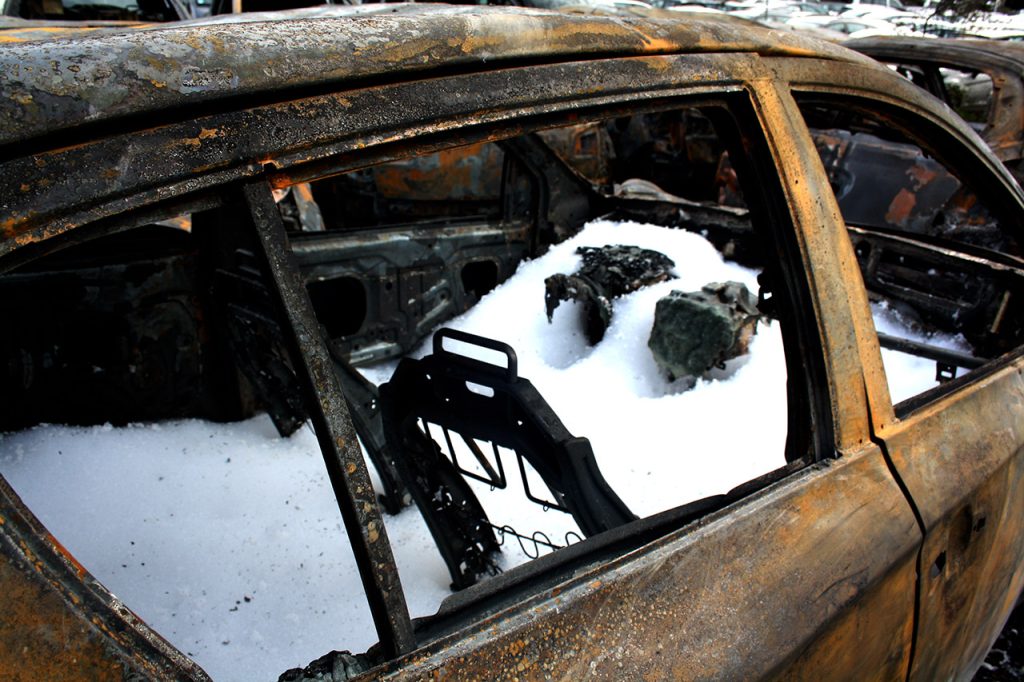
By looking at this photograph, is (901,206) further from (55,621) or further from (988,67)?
(55,621)

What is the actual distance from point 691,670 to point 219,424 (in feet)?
8.74

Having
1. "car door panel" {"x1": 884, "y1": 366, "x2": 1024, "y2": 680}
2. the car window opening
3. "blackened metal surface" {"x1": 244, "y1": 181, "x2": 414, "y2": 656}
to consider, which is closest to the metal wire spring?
the car window opening

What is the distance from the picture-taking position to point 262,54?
710mm

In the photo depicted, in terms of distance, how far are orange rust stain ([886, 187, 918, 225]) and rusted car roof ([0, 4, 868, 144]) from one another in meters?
4.14

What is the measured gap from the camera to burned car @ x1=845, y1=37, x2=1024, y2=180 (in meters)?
4.49

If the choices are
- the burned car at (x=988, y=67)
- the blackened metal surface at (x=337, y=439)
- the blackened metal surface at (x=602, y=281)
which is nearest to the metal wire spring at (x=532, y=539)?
the blackened metal surface at (x=337, y=439)

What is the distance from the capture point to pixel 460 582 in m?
2.29

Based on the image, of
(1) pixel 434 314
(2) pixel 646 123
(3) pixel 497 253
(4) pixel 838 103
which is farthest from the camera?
(2) pixel 646 123

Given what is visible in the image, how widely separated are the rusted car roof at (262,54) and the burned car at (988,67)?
4586 mm

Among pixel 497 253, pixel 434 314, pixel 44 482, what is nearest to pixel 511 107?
pixel 44 482

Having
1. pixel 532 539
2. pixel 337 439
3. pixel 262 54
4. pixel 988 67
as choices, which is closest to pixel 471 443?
pixel 532 539

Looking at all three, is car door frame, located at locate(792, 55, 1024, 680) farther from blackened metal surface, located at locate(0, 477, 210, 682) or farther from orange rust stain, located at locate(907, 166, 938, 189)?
orange rust stain, located at locate(907, 166, 938, 189)

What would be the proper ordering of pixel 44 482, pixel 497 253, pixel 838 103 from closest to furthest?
pixel 838 103
pixel 44 482
pixel 497 253

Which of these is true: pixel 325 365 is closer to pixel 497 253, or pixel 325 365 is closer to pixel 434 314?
pixel 434 314
